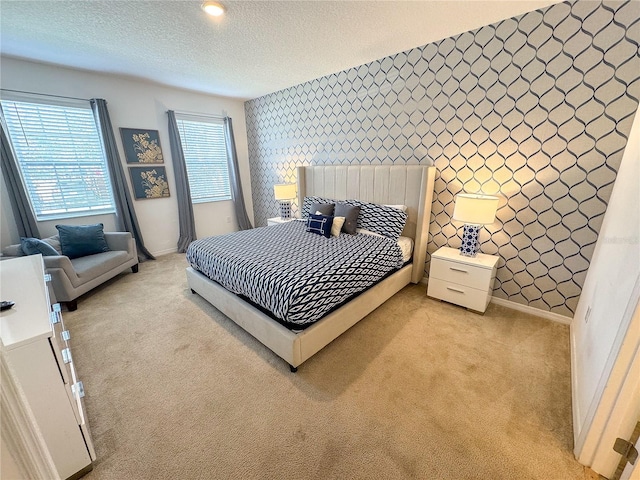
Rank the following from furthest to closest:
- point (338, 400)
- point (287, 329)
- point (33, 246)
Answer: point (33, 246), point (287, 329), point (338, 400)

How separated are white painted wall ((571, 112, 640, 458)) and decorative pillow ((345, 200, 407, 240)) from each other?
61.2 inches

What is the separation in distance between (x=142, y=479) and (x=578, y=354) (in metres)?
2.70

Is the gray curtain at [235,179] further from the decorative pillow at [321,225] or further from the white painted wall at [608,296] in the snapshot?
the white painted wall at [608,296]

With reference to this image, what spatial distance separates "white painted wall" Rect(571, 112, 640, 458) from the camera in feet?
4.06

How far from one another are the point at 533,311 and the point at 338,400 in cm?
213

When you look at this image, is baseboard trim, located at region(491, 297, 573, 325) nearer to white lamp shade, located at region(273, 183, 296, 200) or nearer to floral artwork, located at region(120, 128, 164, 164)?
white lamp shade, located at region(273, 183, 296, 200)

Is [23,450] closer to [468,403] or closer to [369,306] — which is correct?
[468,403]

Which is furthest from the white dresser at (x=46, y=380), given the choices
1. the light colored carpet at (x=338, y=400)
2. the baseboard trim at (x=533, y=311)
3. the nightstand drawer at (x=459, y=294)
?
the baseboard trim at (x=533, y=311)

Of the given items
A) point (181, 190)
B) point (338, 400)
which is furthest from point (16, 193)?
point (338, 400)

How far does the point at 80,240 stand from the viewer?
10.2 feet

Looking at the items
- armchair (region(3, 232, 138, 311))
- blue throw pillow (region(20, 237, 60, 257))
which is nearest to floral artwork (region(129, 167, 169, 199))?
armchair (region(3, 232, 138, 311))

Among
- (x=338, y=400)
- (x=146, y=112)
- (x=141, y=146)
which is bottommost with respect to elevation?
(x=338, y=400)

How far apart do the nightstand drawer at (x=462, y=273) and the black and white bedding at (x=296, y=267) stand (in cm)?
36

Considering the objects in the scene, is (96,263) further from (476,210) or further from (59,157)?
(476,210)
